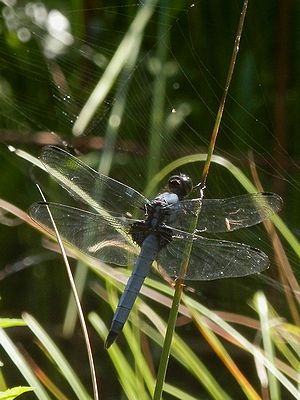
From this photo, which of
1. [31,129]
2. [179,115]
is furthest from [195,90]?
[31,129]

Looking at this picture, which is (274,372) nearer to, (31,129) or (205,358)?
(205,358)

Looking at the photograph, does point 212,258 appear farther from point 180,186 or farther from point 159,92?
point 159,92

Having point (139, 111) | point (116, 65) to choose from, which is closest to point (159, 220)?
point (116, 65)

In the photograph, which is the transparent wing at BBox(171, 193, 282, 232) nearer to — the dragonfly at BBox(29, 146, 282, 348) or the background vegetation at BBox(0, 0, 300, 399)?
the dragonfly at BBox(29, 146, 282, 348)

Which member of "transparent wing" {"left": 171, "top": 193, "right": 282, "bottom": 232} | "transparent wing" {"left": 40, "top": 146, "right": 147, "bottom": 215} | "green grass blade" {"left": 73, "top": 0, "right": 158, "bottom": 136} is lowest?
"transparent wing" {"left": 171, "top": 193, "right": 282, "bottom": 232}

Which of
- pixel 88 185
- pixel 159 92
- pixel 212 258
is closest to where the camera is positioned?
pixel 212 258

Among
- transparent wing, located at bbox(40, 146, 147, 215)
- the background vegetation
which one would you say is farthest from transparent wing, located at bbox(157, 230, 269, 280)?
the background vegetation

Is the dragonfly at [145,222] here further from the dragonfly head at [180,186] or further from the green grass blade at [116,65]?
the green grass blade at [116,65]

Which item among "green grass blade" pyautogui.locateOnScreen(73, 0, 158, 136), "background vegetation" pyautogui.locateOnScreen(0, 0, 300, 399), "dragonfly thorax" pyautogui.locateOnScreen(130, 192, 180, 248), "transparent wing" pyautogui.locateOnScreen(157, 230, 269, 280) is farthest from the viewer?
"background vegetation" pyautogui.locateOnScreen(0, 0, 300, 399)
